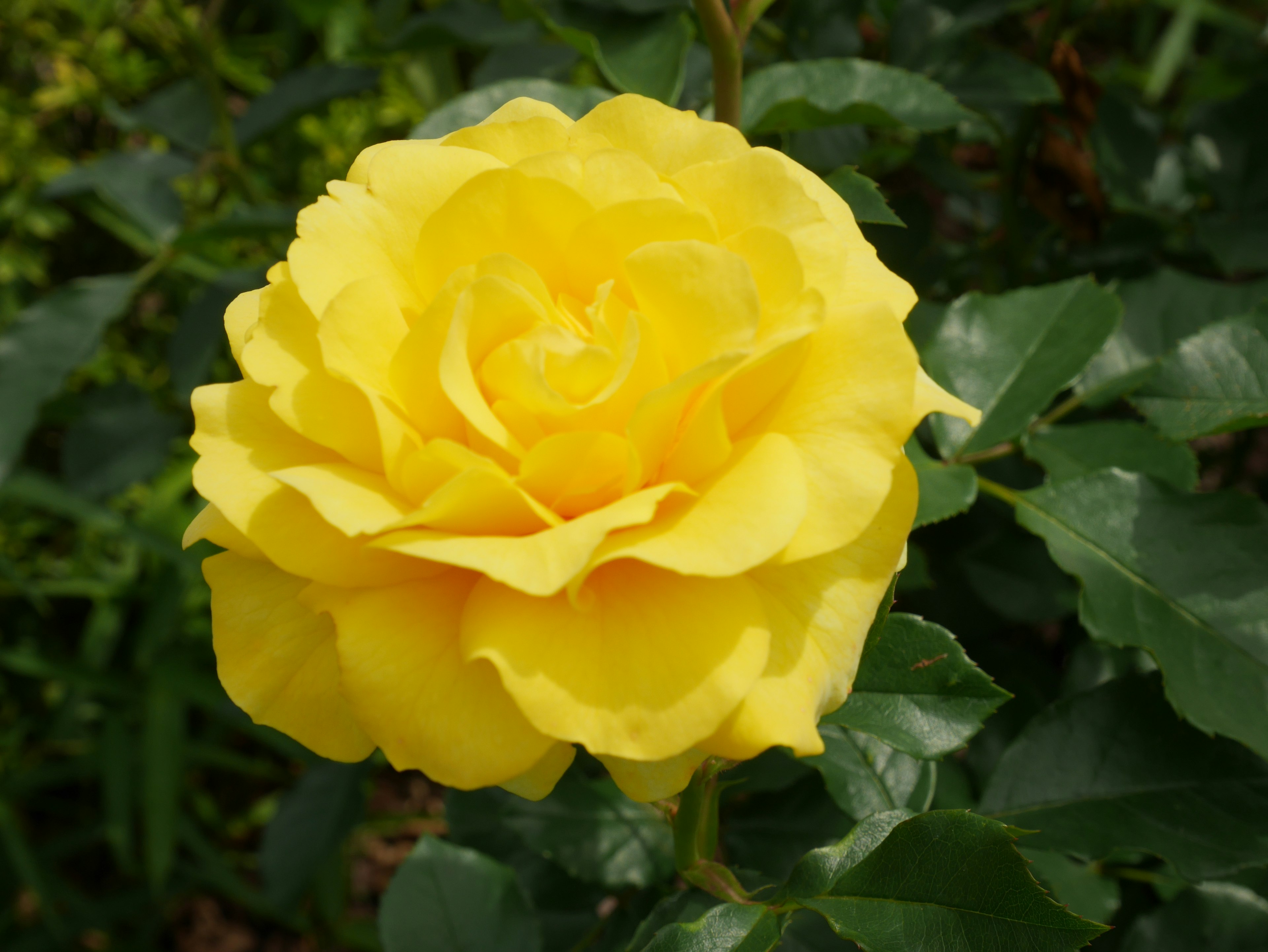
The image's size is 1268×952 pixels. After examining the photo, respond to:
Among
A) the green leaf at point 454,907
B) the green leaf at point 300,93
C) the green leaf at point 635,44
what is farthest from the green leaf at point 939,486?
the green leaf at point 300,93

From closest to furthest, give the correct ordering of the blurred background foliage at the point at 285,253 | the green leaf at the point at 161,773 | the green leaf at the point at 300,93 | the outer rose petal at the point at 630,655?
the outer rose petal at the point at 630,655
the blurred background foliage at the point at 285,253
the green leaf at the point at 300,93
the green leaf at the point at 161,773

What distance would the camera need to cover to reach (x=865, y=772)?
80 cm

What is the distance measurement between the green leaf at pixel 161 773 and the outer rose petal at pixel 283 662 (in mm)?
1326

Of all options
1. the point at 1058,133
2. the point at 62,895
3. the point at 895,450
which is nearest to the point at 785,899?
the point at 895,450

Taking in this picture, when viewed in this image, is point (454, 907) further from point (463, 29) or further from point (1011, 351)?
point (463, 29)

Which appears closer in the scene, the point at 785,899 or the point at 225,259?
the point at 785,899

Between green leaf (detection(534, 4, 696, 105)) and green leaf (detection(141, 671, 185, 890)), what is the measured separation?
140 cm

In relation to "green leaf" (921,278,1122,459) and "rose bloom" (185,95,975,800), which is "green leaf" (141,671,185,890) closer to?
"rose bloom" (185,95,975,800)

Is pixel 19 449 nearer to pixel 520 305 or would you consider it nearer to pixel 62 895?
pixel 520 305

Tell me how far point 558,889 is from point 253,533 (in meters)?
0.66

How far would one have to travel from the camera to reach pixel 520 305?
0.53 meters

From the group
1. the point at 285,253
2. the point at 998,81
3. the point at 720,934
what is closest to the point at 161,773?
the point at 285,253

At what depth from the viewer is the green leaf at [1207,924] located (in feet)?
2.81

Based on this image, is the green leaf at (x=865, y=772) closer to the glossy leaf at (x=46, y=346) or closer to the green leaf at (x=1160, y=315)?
the green leaf at (x=1160, y=315)
